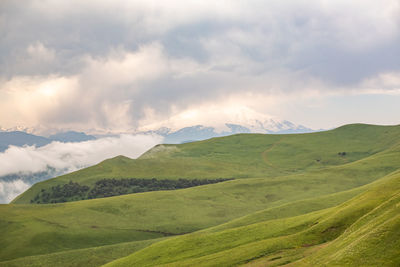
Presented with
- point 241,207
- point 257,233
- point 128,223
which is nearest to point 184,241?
point 257,233

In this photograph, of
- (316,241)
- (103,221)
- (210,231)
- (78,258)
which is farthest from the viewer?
(103,221)

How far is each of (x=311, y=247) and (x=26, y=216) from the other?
518ft

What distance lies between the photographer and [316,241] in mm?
55781

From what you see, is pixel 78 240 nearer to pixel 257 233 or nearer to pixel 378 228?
pixel 257 233

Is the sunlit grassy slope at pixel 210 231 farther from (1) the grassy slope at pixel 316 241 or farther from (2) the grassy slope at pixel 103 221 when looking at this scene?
(2) the grassy slope at pixel 103 221

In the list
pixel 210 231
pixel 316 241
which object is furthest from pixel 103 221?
pixel 316 241

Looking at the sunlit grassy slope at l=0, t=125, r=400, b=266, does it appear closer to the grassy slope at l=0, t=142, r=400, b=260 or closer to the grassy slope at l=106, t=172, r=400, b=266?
the grassy slope at l=106, t=172, r=400, b=266

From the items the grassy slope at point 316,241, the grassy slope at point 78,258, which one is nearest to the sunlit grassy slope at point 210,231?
the grassy slope at point 316,241

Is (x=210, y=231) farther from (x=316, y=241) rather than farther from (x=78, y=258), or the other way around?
(x=316, y=241)

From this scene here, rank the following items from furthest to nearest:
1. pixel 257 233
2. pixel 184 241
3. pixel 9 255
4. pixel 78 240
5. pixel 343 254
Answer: pixel 78 240, pixel 9 255, pixel 184 241, pixel 257 233, pixel 343 254

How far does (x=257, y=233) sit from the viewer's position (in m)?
77.4

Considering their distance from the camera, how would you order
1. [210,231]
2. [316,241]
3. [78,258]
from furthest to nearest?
[210,231]
[78,258]
[316,241]

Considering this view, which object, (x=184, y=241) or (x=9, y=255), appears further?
(x=9, y=255)

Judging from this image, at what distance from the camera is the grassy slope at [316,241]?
38062 mm
